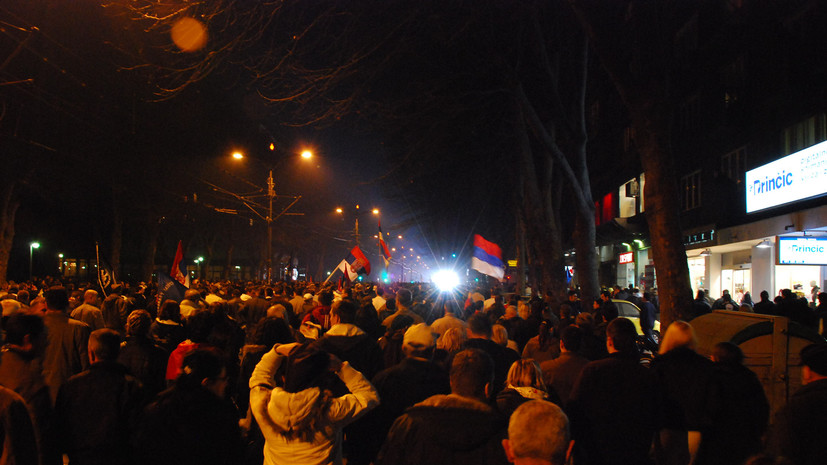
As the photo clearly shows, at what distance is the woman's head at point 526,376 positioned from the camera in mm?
4180

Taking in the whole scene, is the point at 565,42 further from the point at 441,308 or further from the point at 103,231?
the point at 103,231

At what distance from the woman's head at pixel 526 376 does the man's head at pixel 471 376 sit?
0.76 metres

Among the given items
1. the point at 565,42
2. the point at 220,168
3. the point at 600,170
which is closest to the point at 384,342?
the point at 565,42

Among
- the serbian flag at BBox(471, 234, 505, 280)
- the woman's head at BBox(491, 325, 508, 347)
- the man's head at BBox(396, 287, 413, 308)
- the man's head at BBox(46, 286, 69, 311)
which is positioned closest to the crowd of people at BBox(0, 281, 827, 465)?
the man's head at BBox(46, 286, 69, 311)

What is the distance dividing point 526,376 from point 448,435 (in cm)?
116

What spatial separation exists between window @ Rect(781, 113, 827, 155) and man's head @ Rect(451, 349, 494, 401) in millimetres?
16750

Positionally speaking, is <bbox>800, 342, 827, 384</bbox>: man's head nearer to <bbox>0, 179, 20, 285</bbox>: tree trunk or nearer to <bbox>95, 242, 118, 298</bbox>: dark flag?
<bbox>95, 242, 118, 298</bbox>: dark flag

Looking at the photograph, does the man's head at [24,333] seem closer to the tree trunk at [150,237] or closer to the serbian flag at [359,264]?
the serbian flag at [359,264]

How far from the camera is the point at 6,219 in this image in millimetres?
29781

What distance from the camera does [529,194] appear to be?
19.4 metres

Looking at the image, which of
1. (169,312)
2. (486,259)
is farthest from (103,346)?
(486,259)

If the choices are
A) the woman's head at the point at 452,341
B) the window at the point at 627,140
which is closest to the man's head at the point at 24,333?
the woman's head at the point at 452,341

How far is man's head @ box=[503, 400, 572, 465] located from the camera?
262 centimetres

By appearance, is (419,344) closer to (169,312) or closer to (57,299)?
(169,312)
